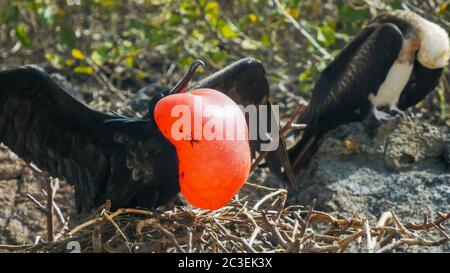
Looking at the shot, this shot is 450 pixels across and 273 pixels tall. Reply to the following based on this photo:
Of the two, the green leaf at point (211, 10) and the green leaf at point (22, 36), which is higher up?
Result: the green leaf at point (211, 10)

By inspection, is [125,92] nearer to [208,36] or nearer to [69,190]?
[208,36]

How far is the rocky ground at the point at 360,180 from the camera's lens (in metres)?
4.94

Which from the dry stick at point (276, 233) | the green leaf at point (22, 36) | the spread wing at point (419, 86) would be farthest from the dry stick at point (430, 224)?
the green leaf at point (22, 36)

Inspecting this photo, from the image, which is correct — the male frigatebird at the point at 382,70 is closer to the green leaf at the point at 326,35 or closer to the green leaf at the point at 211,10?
the green leaf at the point at 326,35

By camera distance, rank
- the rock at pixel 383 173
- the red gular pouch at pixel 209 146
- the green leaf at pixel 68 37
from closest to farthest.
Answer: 1. the red gular pouch at pixel 209 146
2. the rock at pixel 383 173
3. the green leaf at pixel 68 37

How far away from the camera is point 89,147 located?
4707mm

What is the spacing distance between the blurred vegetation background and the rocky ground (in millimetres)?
812

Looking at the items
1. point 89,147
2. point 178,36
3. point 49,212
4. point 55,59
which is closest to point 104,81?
point 55,59

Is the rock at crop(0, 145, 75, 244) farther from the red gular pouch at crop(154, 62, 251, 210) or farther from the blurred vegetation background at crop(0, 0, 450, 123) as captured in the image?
the red gular pouch at crop(154, 62, 251, 210)

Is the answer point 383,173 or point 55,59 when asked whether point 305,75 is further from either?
point 55,59

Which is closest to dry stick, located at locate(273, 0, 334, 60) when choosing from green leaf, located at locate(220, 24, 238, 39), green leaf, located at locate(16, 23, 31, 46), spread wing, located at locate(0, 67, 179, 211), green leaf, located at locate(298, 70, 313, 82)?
green leaf, located at locate(298, 70, 313, 82)

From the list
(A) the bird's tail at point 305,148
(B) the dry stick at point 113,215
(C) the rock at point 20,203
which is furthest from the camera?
(A) the bird's tail at point 305,148

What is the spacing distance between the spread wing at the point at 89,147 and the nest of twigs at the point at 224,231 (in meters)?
0.27
